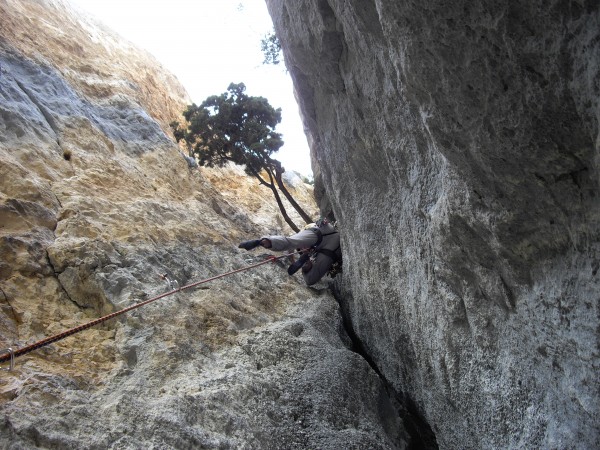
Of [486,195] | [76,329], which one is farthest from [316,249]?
[486,195]

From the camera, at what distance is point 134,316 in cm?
648

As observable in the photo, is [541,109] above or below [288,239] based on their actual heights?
below

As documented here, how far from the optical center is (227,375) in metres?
6.11

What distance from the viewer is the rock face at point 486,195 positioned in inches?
140

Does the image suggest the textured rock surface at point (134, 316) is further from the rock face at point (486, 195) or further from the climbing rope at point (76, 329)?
the rock face at point (486, 195)

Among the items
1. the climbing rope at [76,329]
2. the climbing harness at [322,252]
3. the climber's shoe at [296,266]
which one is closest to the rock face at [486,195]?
the climbing rope at [76,329]

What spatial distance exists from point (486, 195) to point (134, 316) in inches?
→ 171

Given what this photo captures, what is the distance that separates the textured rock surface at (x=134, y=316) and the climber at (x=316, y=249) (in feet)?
1.28

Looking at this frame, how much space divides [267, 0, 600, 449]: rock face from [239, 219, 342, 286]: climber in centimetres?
342

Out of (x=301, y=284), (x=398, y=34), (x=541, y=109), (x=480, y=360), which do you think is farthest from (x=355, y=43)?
(x=301, y=284)

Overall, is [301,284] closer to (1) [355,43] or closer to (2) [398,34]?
(1) [355,43]

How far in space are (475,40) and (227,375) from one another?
4357 millimetres

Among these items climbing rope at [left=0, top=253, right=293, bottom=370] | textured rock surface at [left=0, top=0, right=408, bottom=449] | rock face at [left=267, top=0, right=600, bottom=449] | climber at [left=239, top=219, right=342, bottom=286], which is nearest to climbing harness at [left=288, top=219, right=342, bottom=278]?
climber at [left=239, top=219, right=342, bottom=286]

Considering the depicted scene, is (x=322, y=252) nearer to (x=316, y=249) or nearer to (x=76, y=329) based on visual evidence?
(x=316, y=249)
